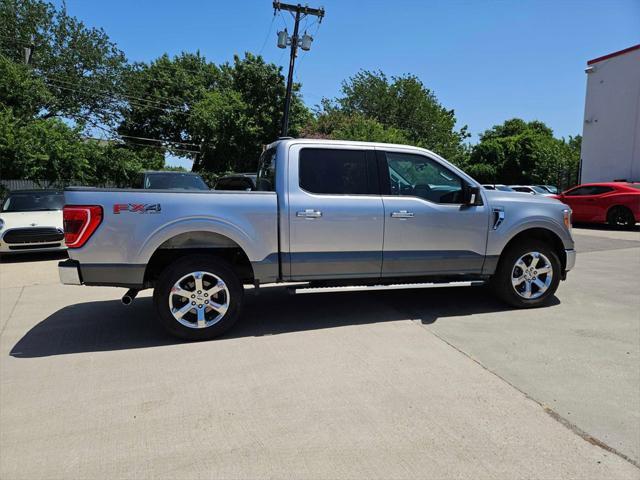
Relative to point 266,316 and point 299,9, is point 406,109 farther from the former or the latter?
point 266,316

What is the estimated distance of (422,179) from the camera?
5.38m

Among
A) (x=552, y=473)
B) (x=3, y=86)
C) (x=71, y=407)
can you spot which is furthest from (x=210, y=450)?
(x=3, y=86)

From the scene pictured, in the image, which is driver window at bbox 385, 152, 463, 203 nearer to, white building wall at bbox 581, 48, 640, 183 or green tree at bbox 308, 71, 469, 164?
white building wall at bbox 581, 48, 640, 183

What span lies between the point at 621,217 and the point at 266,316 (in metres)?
14.2

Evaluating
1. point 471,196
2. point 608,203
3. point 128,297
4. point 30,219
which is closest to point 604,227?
point 608,203

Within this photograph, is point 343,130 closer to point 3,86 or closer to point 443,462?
point 3,86

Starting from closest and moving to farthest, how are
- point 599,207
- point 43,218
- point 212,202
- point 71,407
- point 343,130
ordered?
point 71,407 → point 212,202 → point 43,218 → point 599,207 → point 343,130

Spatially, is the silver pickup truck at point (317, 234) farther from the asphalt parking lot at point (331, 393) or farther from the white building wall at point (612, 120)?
the white building wall at point (612, 120)

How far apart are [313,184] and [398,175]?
1.03 m

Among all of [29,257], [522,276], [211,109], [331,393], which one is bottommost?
[29,257]

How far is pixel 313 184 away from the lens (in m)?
4.96

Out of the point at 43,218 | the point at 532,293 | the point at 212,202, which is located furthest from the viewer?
the point at 43,218

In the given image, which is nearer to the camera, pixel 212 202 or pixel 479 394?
pixel 479 394

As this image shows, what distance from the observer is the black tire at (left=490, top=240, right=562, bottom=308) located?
561 centimetres
